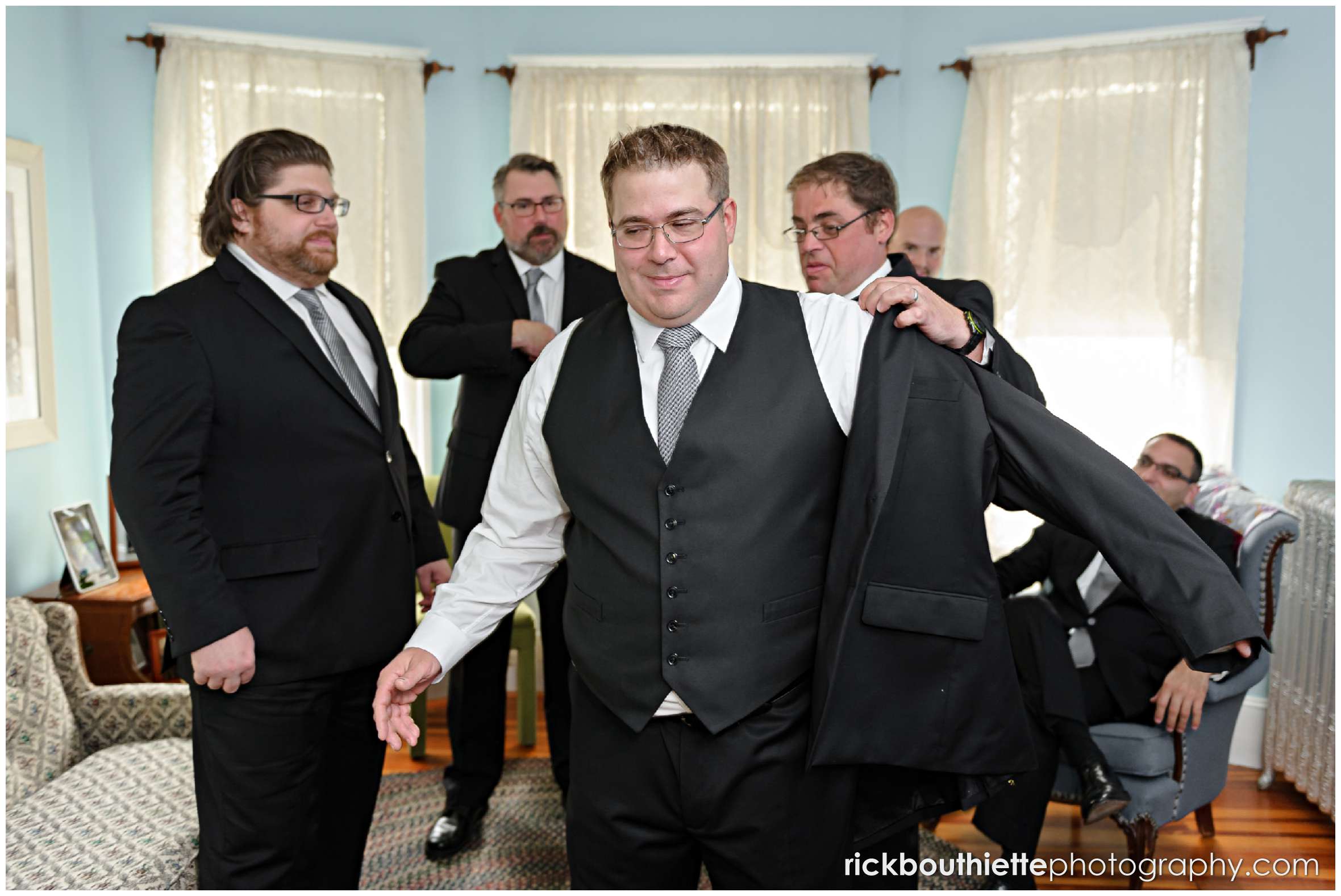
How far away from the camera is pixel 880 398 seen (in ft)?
4.78

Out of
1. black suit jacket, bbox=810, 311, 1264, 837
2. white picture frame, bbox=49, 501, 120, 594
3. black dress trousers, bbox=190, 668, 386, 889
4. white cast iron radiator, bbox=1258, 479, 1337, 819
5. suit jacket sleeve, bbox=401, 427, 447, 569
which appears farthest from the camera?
white picture frame, bbox=49, 501, 120, 594

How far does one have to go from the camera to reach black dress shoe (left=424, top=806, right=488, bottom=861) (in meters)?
2.98

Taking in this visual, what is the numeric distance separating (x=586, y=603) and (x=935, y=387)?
2.12ft

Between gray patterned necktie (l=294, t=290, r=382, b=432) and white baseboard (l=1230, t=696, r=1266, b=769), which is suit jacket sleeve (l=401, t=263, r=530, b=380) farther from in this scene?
white baseboard (l=1230, t=696, r=1266, b=769)

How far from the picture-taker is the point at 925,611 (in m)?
1.50

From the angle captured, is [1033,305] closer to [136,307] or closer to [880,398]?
[880,398]

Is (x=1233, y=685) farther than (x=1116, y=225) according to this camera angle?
No

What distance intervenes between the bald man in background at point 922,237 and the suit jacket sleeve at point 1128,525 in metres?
1.95

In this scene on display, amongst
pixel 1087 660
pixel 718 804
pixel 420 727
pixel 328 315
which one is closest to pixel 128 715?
pixel 420 727

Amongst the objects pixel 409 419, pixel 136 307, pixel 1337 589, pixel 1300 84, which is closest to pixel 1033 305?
pixel 1300 84

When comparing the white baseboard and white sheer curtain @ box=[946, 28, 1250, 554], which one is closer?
the white baseboard

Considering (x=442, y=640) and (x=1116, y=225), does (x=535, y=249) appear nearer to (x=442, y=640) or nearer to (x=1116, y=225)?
(x=442, y=640)

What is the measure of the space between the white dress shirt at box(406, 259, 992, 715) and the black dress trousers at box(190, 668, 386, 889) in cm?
52

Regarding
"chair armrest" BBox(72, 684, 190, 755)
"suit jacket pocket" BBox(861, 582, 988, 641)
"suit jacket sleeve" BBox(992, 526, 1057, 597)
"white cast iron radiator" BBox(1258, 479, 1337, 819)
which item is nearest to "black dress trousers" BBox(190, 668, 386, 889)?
"chair armrest" BBox(72, 684, 190, 755)
